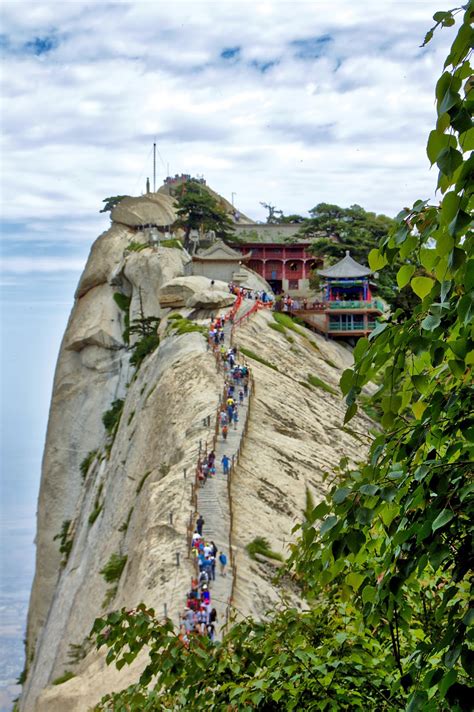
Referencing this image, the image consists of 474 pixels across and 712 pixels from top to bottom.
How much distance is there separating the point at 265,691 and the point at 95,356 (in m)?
63.7

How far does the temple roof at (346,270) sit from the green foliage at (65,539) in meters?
22.1

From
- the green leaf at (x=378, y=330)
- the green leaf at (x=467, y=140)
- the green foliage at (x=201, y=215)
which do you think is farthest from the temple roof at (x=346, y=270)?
the green leaf at (x=467, y=140)

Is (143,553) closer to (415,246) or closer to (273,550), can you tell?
(273,550)

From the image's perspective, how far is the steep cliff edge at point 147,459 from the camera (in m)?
25.4

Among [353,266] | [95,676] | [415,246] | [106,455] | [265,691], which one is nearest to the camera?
[415,246]

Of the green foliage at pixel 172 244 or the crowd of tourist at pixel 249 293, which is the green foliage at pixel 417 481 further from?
the green foliage at pixel 172 244

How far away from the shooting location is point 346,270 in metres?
59.2

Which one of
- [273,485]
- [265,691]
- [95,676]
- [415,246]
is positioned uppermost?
[415,246]

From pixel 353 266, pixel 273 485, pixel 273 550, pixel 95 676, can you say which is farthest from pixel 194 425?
pixel 353 266

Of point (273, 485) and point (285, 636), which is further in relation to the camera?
point (273, 485)

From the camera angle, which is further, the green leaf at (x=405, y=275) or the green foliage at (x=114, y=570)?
the green foliage at (x=114, y=570)

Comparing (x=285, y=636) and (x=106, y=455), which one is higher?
(x=285, y=636)

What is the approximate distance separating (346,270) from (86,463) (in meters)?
23.0

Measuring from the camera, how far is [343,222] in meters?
72.1
